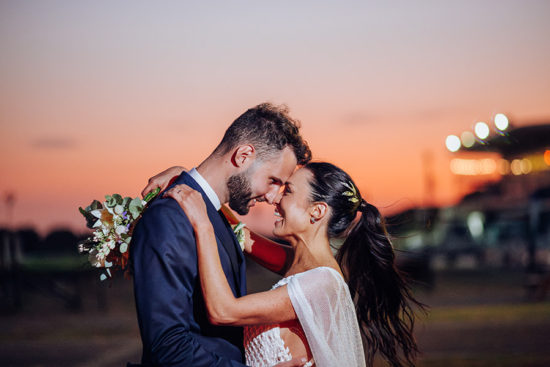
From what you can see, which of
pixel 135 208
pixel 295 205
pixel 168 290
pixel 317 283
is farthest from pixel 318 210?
pixel 168 290

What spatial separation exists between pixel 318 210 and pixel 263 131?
2.37 feet

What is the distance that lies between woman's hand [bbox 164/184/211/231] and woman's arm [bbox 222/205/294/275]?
1.41m

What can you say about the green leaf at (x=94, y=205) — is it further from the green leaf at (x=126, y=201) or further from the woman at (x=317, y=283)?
the woman at (x=317, y=283)

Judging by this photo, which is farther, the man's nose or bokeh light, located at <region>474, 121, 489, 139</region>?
bokeh light, located at <region>474, 121, 489, 139</region>

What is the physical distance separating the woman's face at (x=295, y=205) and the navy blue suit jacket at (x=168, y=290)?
37.5 inches

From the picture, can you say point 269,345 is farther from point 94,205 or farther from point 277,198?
point 94,205

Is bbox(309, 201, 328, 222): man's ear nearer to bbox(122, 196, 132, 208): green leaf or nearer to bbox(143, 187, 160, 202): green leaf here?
bbox(143, 187, 160, 202): green leaf

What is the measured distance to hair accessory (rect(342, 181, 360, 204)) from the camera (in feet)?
12.3

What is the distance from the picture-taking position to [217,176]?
321 cm

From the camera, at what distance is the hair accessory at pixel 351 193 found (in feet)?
12.3

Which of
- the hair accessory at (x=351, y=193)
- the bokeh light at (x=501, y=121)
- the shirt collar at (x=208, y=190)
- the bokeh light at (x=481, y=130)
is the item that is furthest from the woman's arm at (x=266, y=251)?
the bokeh light at (x=481, y=130)

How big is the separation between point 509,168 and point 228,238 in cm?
4391

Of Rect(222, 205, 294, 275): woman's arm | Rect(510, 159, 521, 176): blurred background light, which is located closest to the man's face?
Rect(222, 205, 294, 275): woman's arm

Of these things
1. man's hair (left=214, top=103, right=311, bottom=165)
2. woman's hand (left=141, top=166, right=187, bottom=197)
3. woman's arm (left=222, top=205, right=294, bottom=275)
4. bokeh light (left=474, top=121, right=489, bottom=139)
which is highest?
bokeh light (left=474, top=121, right=489, bottom=139)
